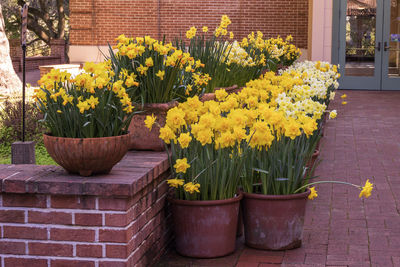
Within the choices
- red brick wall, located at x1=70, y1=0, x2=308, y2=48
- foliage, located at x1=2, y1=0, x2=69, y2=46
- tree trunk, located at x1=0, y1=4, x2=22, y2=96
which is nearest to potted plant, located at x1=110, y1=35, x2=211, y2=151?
tree trunk, located at x1=0, y1=4, x2=22, y2=96

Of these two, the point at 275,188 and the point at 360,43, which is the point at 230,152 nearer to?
the point at 275,188

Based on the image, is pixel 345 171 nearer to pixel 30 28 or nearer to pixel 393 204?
pixel 393 204

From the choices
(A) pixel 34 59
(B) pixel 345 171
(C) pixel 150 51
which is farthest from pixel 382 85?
(A) pixel 34 59

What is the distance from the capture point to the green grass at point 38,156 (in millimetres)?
7550

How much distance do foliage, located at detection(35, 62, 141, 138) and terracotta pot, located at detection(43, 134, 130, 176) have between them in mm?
97

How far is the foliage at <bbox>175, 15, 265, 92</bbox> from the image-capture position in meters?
7.49

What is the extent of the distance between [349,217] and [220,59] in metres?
3.22

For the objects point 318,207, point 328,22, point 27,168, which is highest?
point 328,22

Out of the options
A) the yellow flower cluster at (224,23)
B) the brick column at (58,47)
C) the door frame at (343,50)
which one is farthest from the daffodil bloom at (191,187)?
the brick column at (58,47)

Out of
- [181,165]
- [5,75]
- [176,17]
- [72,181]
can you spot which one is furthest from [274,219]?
[176,17]

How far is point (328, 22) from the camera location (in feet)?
58.7

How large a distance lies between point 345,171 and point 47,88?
446 cm

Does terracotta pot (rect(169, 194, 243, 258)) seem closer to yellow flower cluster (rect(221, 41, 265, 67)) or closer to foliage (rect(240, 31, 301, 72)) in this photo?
yellow flower cluster (rect(221, 41, 265, 67))

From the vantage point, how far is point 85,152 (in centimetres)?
368
